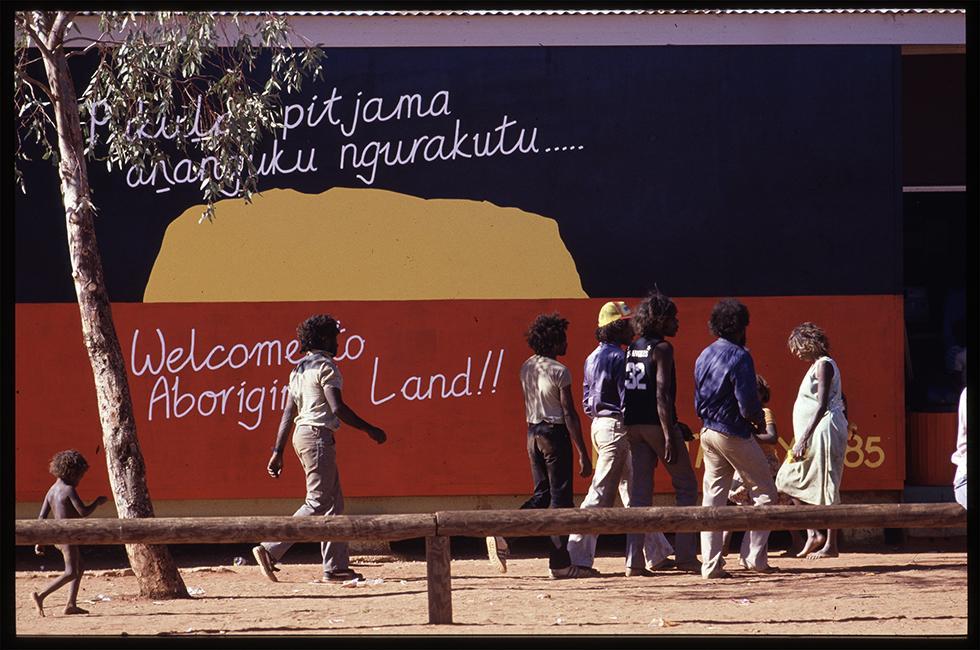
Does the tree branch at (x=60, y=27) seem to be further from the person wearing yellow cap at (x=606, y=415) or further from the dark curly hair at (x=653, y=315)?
the dark curly hair at (x=653, y=315)

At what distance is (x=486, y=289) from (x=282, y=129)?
2.08 meters

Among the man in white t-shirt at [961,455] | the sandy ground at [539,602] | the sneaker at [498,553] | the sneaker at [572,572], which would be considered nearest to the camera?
the man in white t-shirt at [961,455]

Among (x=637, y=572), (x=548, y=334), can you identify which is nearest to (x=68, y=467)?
(x=548, y=334)

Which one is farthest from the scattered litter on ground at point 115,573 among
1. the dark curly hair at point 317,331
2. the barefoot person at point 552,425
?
the barefoot person at point 552,425

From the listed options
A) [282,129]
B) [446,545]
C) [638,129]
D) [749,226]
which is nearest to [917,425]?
[749,226]

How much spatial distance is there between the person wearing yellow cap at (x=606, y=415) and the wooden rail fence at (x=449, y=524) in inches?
62.7

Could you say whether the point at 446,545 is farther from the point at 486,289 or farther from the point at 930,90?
the point at 930,90

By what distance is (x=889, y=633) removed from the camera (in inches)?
269

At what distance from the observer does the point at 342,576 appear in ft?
28.9

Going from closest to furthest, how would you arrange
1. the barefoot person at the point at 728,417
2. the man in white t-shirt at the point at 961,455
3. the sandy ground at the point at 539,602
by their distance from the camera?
the man in white t-shirt at the point at 961,455 → the sandy ground at the point at 539,602 → the barefoot person at the point at 728,417

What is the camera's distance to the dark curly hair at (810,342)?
8.94 m

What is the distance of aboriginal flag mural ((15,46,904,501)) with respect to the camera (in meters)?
9.88

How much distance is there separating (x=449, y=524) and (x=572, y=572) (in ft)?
7.08

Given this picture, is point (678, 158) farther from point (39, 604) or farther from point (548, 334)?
point (39, 604)
